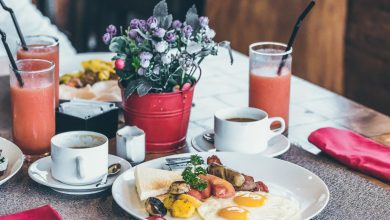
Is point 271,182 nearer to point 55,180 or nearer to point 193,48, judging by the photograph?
point 193,48

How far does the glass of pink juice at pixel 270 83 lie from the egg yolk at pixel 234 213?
Result: 59 cm

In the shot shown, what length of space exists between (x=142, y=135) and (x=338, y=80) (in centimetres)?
265

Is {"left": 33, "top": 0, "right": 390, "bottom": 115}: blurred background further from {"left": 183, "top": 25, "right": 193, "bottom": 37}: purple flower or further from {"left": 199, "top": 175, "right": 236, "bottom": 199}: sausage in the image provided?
{"left": 199, "top": 175, "right": 236, "bottom": 199}: sausage

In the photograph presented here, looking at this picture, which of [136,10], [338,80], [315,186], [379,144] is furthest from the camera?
[136,10]

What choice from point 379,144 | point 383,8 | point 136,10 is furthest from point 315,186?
point 136,10

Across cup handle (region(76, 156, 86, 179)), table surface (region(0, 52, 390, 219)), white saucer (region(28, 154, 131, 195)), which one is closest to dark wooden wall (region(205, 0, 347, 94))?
table surface (region(0, 52, 390, 219))

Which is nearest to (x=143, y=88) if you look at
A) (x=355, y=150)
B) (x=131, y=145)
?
(x=131, y=145)

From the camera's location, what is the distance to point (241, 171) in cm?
156

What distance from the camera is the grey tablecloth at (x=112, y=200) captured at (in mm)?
1389

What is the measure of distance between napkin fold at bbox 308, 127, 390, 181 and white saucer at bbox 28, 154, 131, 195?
49 centimetres

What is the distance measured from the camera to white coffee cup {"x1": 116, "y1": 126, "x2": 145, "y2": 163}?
1615mm

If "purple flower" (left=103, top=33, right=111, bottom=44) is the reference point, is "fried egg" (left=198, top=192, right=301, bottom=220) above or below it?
below

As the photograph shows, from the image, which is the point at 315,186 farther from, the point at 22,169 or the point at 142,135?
the point at 22,169

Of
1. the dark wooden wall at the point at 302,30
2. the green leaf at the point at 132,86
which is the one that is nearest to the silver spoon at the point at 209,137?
the green leaf at the point at 132,86
